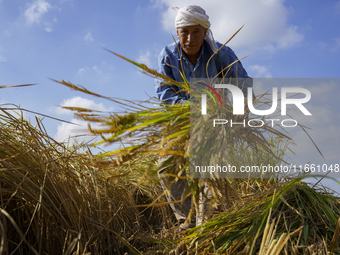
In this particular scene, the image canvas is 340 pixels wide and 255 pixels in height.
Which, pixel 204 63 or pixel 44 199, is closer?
pixel 44 199

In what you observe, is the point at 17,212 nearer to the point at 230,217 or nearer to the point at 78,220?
the point at 78,220

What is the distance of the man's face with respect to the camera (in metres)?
2.21

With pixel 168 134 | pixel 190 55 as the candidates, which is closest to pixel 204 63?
pixel 190 55

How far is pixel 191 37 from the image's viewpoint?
2.21 metres

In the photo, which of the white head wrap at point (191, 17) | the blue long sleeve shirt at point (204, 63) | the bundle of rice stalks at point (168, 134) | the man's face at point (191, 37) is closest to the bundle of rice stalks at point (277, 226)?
the bundle of rice stalks at point (168, 134)

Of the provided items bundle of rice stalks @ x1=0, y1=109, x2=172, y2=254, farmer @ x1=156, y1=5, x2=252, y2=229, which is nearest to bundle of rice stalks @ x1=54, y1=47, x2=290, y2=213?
bundle of rice stalks @ x1=0, y1=109, x2=172, y2=254

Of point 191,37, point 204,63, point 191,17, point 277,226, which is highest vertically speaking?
point 191,17

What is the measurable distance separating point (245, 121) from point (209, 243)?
2.10ft

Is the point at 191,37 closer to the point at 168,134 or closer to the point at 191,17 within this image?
the point at 191,17

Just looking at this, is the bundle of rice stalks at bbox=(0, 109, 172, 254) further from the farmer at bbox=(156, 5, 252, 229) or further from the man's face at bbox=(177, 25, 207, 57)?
the man's face at bbox=(177, 25, 207, 57)

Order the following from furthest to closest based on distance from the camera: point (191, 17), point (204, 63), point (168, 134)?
point (204, 63), point (191, 17), point (168, 134)

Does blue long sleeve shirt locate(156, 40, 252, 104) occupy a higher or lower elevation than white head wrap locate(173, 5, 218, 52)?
lower

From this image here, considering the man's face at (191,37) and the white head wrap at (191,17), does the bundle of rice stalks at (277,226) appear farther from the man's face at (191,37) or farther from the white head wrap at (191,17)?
the white head wrap at (191,17)

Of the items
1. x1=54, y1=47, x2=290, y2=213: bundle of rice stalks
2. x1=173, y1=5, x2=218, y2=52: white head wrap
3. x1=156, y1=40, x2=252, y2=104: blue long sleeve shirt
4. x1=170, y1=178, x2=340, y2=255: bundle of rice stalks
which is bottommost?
x1=170, y1=178, x2=340, y2=255: bundle of rice stalks
